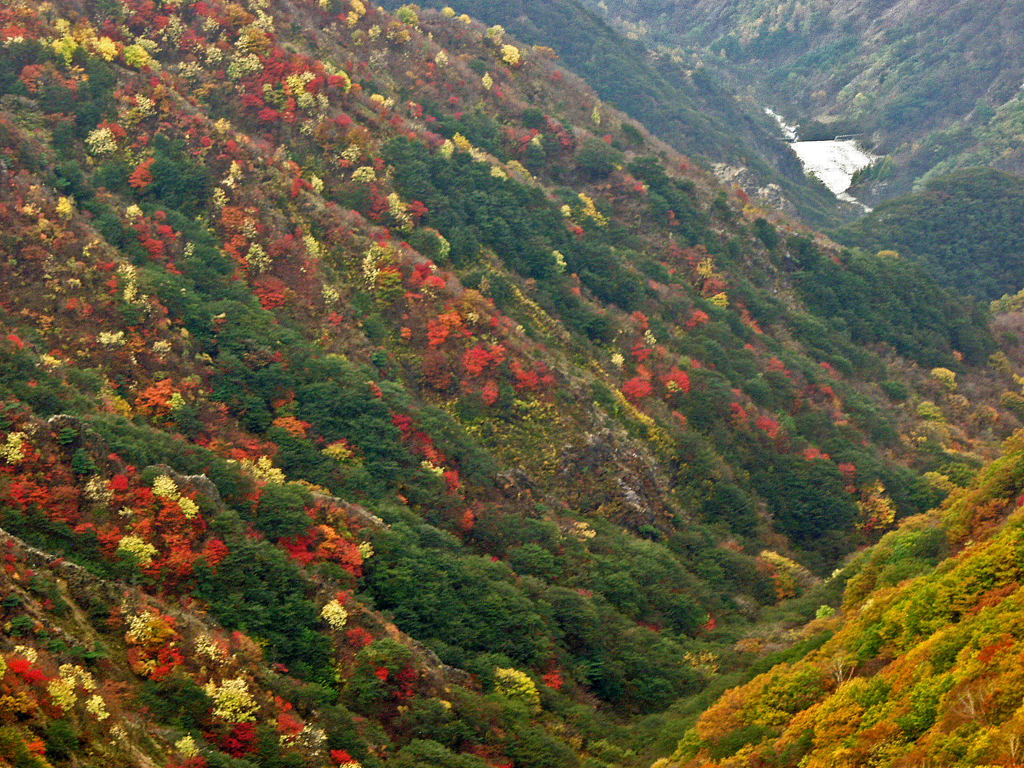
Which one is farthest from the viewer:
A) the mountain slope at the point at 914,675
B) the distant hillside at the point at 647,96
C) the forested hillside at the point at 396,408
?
the distant hillside at the point at 647,96

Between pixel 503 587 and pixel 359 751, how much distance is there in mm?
14593

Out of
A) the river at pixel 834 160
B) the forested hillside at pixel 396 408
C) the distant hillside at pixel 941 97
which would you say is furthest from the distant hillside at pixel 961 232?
the distant hillside at pixel 941 97

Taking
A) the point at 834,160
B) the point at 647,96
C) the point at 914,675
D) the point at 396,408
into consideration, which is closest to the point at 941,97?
the point at 834,160

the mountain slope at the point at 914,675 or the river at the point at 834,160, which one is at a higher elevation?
the river at the point at 834,160

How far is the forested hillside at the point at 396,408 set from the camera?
38.8 metres

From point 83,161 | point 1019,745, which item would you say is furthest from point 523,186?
point 1019,745

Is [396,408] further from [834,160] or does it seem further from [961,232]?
[834,160]

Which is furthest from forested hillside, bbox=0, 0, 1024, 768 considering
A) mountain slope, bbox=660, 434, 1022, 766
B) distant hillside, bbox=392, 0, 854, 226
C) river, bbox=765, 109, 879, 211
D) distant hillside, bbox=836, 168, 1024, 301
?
river, bbox=765, 109, 879, 211

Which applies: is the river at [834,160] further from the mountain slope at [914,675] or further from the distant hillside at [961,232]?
the mountain slope at [914,675]

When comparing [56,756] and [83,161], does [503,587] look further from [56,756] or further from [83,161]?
[83,161]

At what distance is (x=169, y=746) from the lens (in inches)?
1270

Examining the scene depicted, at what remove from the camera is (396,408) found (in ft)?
193

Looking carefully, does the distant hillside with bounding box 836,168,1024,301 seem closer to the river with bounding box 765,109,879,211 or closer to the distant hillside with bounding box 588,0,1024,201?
the river with bounding box 765,109,879,211

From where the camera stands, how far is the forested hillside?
38812 millimetres
